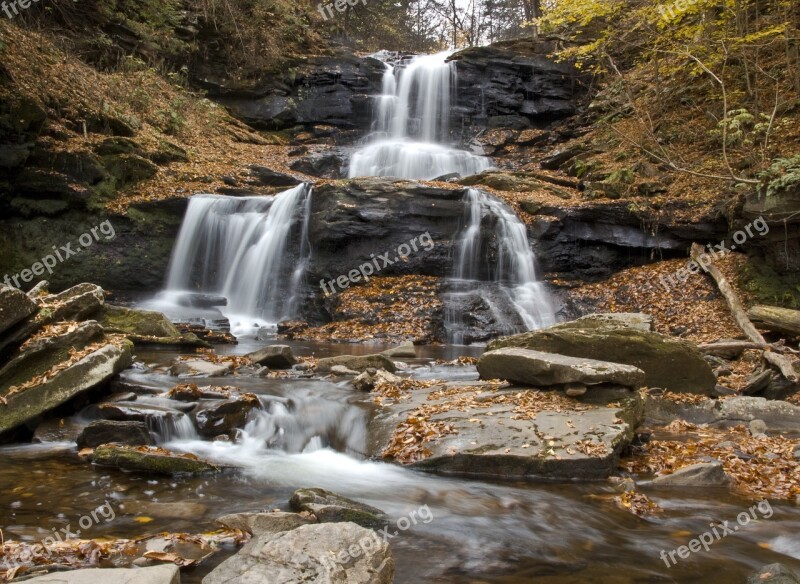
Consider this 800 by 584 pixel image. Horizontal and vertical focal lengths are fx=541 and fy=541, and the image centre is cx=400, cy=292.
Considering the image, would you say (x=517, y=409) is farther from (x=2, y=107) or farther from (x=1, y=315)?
(x=2, y=107)

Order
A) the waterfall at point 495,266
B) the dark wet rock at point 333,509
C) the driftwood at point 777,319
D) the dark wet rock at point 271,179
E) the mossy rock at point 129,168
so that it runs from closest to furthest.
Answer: the dark wet rock at point 333,509 → the driftwood at point 777,319 → the waterfall at point 495,266 → the mossy rock at point 129,168 → the dark wet rock at point 271,179

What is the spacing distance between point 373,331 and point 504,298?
12.3ft

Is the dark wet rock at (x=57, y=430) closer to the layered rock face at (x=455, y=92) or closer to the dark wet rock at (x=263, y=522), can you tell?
the dark wet rock at (x=263, y=522)

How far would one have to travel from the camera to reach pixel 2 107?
535 inches

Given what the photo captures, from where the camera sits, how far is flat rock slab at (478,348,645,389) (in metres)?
6.09

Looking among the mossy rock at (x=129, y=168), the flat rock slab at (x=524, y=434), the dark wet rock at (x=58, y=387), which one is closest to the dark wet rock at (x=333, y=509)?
the flat rock slab at (x=524, y=434)

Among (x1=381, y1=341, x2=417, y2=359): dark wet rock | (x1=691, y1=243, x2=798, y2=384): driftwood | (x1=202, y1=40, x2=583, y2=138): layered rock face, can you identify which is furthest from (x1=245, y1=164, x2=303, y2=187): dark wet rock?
(x1=691, y1=243, x2=798, y2=384): driftwood

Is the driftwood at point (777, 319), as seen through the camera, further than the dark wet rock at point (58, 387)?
Yes

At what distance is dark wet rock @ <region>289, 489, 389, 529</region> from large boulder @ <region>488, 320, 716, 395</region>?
13.2 feet

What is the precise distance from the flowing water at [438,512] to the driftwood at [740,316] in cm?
476

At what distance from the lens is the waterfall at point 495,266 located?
14672 millimetres

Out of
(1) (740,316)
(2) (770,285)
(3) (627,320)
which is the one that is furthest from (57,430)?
(2) (770,285)

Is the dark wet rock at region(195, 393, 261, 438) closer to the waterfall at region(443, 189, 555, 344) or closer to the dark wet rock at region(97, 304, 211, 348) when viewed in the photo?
the dark wet rock at region(97, 304, 211, 348)

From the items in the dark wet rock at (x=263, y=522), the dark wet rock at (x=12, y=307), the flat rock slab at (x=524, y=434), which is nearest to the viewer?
the dark wet rock at (x=263, y=522)
